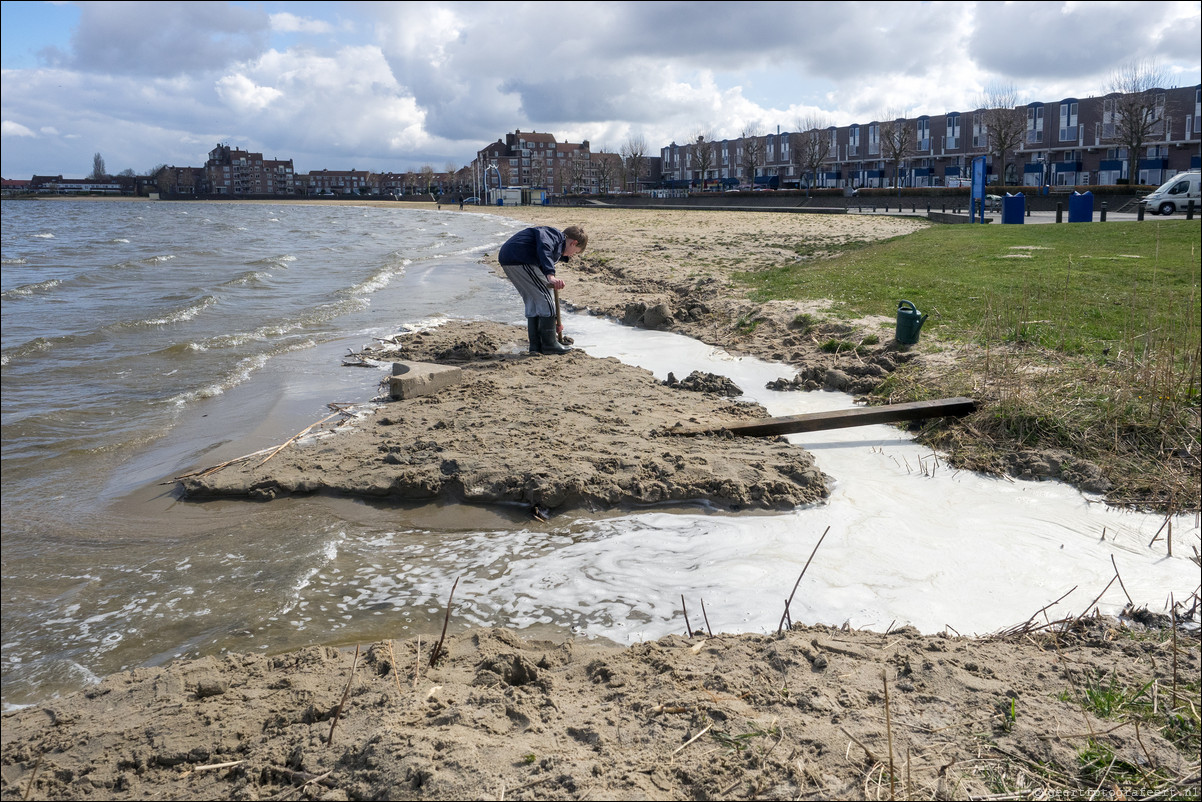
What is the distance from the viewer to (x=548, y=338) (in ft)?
32.5

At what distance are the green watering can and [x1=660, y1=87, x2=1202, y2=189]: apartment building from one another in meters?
56.8

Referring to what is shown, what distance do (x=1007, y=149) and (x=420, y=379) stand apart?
7216 cm

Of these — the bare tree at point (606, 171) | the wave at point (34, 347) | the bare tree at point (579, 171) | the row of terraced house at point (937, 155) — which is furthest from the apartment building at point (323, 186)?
the wave at point (34, 347)

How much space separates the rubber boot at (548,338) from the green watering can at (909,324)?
4.07 m

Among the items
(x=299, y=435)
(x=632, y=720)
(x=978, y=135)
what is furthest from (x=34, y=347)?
(x=978, y=135)

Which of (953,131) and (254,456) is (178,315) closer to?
(254,456)

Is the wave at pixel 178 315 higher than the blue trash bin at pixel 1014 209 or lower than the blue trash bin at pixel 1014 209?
lower

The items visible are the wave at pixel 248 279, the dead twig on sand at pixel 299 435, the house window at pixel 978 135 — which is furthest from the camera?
the house window at pixel 978 135

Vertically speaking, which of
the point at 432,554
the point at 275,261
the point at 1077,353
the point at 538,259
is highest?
the point at 275,261

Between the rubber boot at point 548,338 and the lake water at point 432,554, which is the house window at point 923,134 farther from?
the lake water at point 432,554

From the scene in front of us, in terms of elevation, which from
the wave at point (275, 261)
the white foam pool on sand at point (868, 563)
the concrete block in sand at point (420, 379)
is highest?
the wave at point (275, 261)

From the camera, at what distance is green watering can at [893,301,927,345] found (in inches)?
344

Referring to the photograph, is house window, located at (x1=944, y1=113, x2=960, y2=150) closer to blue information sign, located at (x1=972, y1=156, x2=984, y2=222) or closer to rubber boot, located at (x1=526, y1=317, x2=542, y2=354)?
blue information sign, located at (x1=972, y1=156, x2=984, y2=222)

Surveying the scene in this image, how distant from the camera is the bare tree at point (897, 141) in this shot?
69.1 meters
